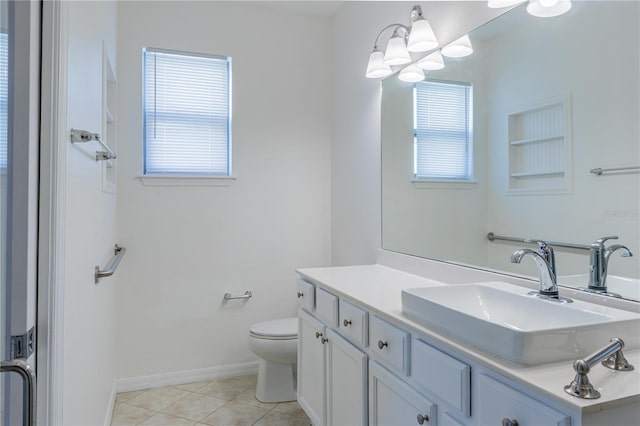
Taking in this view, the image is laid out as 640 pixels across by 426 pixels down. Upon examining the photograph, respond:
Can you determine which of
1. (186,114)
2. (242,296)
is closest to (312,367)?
(242,296)

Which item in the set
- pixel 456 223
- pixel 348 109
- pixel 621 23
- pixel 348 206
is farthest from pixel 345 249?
pixel 621 23

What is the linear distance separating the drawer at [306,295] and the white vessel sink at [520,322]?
772 mm

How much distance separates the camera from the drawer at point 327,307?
5.96 ft

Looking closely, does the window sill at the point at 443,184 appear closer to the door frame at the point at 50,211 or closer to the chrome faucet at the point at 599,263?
the chrome faucet at the point at 599,263

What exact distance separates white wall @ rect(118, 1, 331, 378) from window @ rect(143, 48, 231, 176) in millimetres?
73

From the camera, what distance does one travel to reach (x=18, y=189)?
97 cm

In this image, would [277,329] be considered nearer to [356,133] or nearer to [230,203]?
[230,203]

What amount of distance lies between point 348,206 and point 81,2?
1930 mm

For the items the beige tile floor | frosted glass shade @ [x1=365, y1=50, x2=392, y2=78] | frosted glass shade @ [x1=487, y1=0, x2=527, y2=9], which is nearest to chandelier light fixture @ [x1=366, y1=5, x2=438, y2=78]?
frosted glass shade @ [x1=365, y1=50, x2=392, y2=78]

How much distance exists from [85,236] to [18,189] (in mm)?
558

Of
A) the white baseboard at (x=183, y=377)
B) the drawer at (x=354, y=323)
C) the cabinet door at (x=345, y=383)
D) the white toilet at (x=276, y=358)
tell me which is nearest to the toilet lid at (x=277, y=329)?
the white toilet at (x=276, y=358)

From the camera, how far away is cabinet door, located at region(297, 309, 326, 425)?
1.96 meters

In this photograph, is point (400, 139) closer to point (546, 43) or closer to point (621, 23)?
point (546, 43)

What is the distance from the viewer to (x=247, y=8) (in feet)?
9.75
